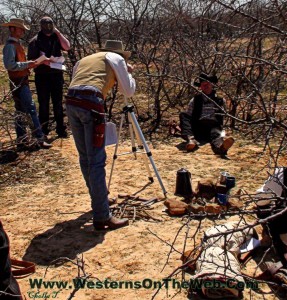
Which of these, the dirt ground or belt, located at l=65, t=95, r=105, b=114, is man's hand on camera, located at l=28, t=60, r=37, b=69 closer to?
→ the dirt ground

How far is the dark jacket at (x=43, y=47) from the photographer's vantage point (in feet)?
21.2

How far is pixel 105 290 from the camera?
3.22 metres

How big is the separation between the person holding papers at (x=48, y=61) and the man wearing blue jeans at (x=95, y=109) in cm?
247

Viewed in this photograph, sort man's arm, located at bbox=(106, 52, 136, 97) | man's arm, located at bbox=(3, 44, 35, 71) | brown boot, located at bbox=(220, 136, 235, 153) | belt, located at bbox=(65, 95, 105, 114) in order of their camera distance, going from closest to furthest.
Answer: belt, located at bbox=(65, 95, 105, 114)
man's arm, located at bbox=(106, 52, 136, 97)
man's arm, located at bbox=(3, 44, 35, 71)
brown boot, located at bbox=(220, 136, 235, 153)

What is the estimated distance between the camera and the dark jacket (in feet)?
21.2

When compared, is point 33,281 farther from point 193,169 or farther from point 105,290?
point 193,169

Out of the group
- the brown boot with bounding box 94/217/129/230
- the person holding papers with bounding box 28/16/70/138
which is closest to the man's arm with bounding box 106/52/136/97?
the brown boot with bounding box 94/217/129/230

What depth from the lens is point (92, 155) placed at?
12.6 ft

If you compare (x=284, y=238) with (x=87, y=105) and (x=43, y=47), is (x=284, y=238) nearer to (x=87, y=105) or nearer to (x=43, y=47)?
(x=87, y=105)

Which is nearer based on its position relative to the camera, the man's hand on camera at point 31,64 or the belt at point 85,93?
the belt at point 85,93

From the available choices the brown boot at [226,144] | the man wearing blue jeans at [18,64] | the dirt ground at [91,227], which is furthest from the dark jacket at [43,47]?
the brown boot at [226,144]

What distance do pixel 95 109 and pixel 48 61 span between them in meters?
2.82

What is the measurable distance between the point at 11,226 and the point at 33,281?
1.04 meters

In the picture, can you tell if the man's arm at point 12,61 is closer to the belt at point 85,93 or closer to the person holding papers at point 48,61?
the person holding papers at point 48,61
